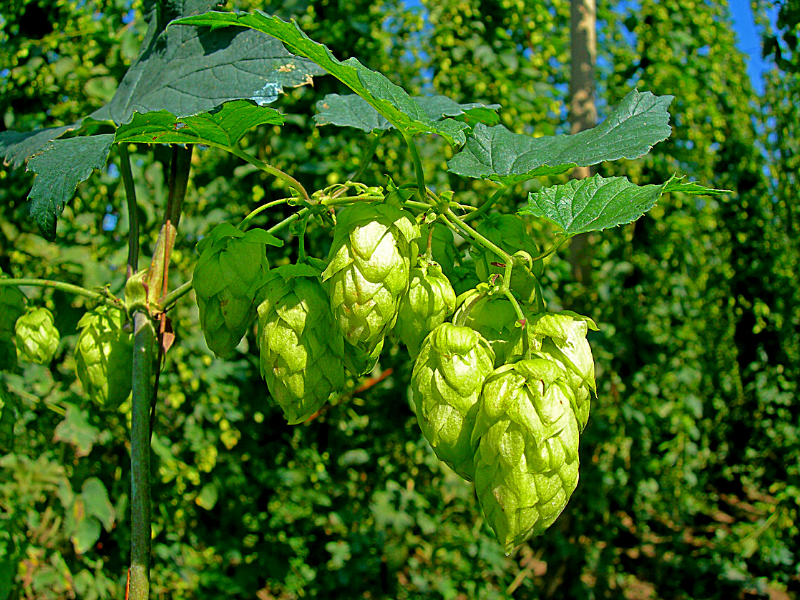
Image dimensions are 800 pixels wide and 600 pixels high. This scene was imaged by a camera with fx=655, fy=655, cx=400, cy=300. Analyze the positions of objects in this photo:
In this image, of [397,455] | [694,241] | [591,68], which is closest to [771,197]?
[694,241]

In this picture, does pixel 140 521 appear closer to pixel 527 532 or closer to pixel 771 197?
pixel 527 532

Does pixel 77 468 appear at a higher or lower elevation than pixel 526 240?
lower

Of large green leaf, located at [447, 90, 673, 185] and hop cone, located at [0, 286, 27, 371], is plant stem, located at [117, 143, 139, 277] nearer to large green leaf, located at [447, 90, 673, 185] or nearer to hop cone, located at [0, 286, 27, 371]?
hop cone, located at [0, 286, 27, 371]

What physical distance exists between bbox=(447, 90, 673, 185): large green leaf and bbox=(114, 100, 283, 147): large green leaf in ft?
0.63

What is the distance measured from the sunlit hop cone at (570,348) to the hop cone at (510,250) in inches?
3.1

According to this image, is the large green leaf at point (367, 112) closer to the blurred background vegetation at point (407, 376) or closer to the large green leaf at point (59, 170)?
the large green leaf at point (59, 170)

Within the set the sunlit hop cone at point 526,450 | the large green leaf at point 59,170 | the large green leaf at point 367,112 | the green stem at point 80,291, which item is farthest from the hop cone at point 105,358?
the sunlit hop cone at point 526,450

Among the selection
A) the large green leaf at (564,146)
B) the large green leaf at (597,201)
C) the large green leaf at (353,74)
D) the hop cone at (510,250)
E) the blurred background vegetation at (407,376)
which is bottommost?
the blurred background vegetation at (407,376)

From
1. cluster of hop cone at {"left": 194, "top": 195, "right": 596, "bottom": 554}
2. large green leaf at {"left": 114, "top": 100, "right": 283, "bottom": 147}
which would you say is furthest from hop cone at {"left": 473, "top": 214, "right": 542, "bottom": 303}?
large green leaf at {"left": 114, "top": 100, "right": 283, "bottom": 147}

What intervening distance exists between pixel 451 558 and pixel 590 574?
1015mm

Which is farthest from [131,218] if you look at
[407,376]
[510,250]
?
[407,376]

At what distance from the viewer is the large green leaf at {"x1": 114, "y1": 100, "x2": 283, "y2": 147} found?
599mm

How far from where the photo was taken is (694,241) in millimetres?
3246

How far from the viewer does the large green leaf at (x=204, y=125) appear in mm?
A: 599
